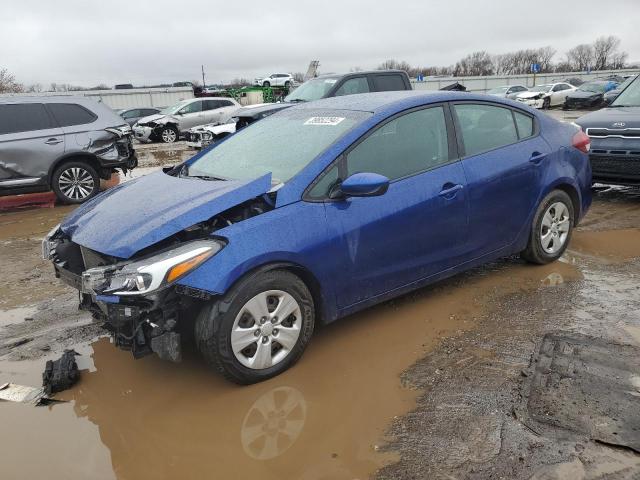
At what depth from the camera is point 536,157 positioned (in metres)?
4.55

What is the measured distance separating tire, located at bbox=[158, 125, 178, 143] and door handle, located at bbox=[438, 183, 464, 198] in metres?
17.7

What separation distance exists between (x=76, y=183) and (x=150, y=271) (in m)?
7.00

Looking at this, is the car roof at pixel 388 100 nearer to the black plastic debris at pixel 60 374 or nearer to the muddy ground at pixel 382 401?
the muddy ground at pixel 382 401

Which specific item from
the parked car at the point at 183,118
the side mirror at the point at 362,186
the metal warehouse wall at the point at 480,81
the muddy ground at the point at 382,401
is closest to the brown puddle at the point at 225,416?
the muddy ground at the point at 382,401

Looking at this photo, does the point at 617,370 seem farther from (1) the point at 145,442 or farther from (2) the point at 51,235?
(2) the point at 51,235

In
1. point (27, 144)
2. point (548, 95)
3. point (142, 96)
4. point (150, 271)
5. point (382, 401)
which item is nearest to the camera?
point (150, 271)

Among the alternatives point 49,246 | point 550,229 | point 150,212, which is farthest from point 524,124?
point 49,246

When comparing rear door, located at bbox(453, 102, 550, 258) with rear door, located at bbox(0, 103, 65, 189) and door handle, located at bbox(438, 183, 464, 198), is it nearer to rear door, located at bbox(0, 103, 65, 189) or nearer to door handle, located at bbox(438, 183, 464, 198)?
door handle, located at bbox(438, 183, 464, 198)

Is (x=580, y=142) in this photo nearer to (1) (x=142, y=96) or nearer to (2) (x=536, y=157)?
(2) (x=536, y=157)

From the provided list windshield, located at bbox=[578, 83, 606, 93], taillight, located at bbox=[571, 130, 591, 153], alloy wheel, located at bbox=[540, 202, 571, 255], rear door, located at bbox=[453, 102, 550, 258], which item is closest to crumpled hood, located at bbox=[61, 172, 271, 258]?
rear door, located at bbox=[453, 102, 550, 258]

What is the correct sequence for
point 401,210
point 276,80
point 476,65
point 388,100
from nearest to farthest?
point 401,210
point 388,100
point 276,80
point 476,65

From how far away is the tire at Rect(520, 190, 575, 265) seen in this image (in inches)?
186

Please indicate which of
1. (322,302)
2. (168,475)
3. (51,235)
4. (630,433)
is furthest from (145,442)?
(630,433)

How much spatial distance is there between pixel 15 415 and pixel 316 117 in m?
2.78
